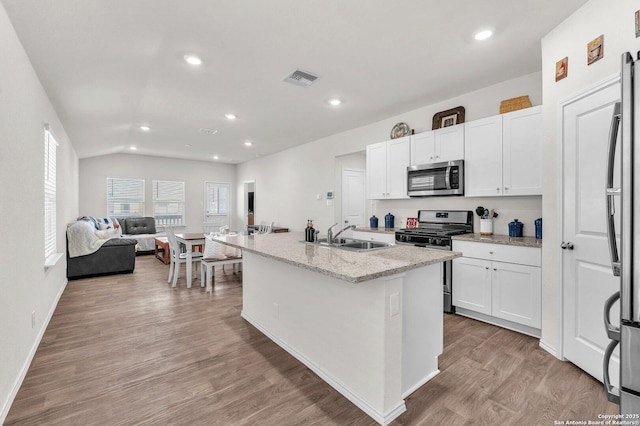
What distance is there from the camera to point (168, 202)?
861 centimetres

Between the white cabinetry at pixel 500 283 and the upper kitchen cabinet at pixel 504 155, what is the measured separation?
65cm

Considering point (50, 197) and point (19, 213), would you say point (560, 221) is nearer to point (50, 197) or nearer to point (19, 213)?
point (19, 213)

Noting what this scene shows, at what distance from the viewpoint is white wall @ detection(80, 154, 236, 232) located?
300 inches

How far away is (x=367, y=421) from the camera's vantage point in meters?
1.72

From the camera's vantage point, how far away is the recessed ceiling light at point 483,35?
7.91 feet

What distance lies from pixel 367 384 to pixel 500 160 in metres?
2.67

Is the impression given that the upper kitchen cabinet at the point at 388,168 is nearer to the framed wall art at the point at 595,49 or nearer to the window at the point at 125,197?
the framed wall art at the point at 595,49

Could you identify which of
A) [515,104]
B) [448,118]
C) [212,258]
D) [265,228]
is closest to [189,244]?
[212,258]

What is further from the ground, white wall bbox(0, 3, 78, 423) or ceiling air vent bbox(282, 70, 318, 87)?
ceiling air vent bbox(282, 70, 318, 87)

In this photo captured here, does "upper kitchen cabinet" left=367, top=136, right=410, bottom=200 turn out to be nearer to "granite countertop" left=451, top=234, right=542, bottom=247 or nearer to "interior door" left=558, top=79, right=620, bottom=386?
"granite countertop" left=451, top=234, right=542, bottom=247

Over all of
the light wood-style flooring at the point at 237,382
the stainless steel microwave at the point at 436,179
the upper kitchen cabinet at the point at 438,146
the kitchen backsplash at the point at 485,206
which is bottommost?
the light wood-style flooring at the point at 237,382

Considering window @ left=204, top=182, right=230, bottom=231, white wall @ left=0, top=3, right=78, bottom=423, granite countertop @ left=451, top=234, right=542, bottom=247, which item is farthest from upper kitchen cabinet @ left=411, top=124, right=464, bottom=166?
window @ left=204, top=182, right=230, bottom=231

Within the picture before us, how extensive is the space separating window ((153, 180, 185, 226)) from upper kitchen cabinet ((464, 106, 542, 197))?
7852 millimetres

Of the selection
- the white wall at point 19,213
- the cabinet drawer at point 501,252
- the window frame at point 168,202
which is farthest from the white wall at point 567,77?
the window frame at point 168,202
